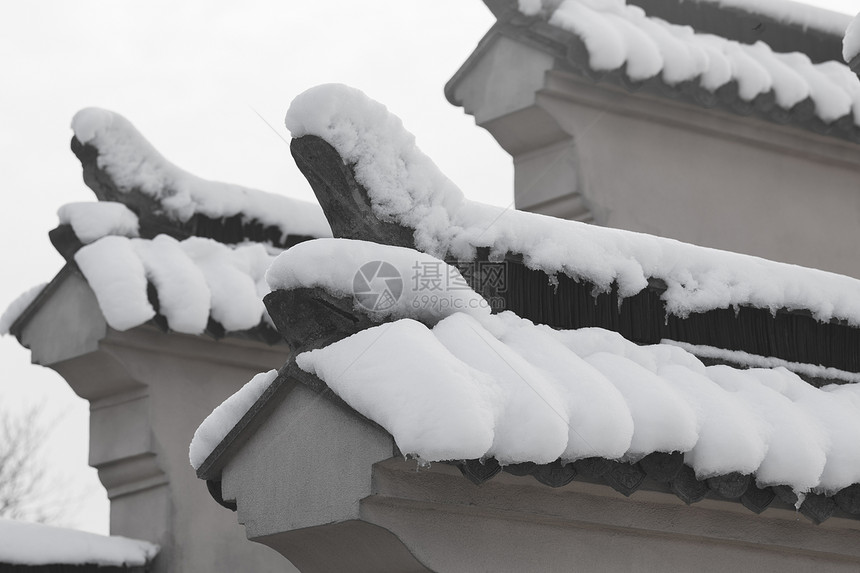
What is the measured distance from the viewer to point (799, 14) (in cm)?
693

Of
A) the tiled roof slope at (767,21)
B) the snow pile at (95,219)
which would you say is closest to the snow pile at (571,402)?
the snow pile at (95,219)

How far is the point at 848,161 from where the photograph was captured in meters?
6.73

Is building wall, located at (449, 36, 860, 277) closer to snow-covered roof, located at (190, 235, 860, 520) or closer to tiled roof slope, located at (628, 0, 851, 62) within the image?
tiled roof slope, located at (628, 0, 851, 62)

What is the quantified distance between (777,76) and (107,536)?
410cm

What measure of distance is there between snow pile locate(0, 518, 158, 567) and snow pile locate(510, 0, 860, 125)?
3111 mm

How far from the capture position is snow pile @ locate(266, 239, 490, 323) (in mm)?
2836

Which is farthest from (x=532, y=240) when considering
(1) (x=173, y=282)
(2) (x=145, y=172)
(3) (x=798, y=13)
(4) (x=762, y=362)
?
(3) (x=798, y=13)

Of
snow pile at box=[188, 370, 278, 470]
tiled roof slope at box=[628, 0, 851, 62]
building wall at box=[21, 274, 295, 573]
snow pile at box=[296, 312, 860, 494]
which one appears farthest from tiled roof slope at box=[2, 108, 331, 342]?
tiled roof slope at box=[628, 0, 851, 62]

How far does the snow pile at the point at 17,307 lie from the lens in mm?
5320

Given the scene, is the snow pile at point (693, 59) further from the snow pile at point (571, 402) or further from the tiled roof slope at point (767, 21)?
the snow pile at point (571, 402)

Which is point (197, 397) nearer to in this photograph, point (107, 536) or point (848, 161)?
point (107, 536)

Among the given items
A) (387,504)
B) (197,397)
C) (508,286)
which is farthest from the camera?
(197,397)

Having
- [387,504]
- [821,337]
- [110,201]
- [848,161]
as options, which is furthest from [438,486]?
[848,161]

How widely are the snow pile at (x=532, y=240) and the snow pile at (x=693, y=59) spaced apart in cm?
213
